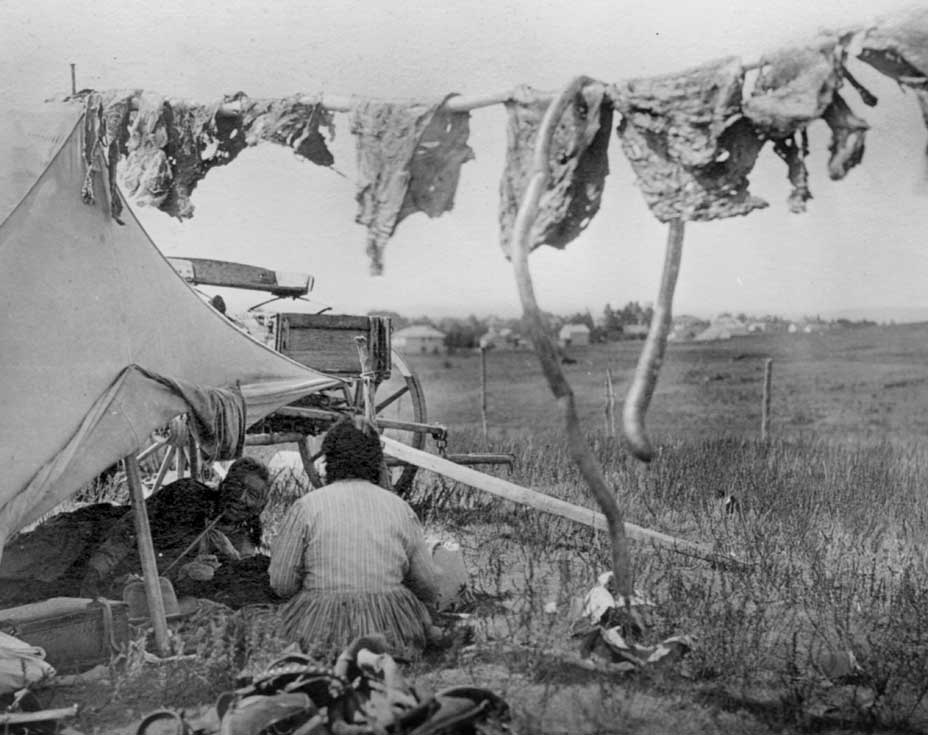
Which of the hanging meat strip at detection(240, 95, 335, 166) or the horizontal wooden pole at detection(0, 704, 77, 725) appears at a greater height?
the hanging meat strip at detection(240, 95, 335, 166)

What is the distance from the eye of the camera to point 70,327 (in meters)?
4.66

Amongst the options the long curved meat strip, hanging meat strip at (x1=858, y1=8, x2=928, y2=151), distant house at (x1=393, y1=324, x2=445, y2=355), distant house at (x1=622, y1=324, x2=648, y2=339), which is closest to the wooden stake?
the long curved meat strip

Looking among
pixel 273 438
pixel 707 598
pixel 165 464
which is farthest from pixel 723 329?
pixel 707 598

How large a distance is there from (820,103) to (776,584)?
318 centimetres

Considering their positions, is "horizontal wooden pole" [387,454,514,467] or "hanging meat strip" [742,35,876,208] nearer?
"hanging meat strip" [742,35,876,208]

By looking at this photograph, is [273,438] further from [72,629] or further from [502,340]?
[502,340]

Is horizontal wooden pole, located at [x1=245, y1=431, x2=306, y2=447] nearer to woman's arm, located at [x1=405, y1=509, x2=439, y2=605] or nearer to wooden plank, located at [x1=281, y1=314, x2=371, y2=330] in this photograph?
wooden plank, located at [x1=281, y1=314, x2=371, y2=330]

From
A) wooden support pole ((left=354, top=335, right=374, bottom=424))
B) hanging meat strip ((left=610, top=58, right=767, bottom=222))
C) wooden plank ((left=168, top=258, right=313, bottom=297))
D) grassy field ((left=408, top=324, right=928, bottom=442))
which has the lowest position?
grassy field ((left=408, top=324, right=928, bottom=442))

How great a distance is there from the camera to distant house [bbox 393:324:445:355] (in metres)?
40.8

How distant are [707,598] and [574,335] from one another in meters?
31.0

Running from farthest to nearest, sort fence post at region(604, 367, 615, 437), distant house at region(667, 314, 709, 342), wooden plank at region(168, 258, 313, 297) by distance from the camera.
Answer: distant house at region(667, 314, 709, 342)
fence post at region(604, 367, 615, 437)
wooden plank at region(168, 258, 313, 297)

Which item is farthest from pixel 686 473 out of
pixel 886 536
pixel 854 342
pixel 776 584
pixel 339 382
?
pixel 854 342

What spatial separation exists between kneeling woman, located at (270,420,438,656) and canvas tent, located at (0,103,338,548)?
928mm

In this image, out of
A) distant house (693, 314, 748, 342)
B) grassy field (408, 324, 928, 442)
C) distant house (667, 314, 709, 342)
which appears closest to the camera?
grassy field (408, 324, 928, 442)
